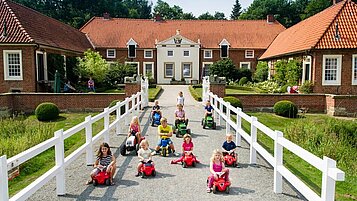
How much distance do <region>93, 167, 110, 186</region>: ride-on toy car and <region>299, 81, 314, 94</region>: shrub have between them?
20.8 metres

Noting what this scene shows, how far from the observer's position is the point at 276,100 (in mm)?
21766

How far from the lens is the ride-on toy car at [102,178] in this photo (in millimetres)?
6965

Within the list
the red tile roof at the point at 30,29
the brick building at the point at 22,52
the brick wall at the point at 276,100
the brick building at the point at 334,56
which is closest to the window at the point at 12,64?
the brick building at the point at 22,52

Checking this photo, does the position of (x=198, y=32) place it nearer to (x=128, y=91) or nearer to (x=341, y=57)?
(x=341, y=57)

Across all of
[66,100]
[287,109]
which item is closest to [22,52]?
[66,100]

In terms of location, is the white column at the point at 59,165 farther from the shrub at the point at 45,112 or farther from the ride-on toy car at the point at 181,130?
the shrub at the point at 45,112

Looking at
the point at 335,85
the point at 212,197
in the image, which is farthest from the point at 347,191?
the point at 335,85

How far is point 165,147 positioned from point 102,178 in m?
2.73

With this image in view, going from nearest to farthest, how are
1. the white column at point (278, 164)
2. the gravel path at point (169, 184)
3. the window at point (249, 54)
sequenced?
the gravel path at point (169, 184) → the white column at point (278, 164) → the window at point (249, 54)

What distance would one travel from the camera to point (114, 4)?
2965 inches

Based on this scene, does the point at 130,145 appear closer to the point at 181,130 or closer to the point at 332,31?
the point at 181,130

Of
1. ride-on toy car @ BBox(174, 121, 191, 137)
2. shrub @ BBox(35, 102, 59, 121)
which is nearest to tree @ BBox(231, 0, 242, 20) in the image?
shrub @ BBox(35, 102, 59, 121)

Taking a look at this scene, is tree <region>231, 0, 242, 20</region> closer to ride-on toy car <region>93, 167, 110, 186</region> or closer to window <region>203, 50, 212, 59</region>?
window <region>203, 50, 212, 59</region>

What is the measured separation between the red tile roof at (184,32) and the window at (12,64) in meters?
18.9
